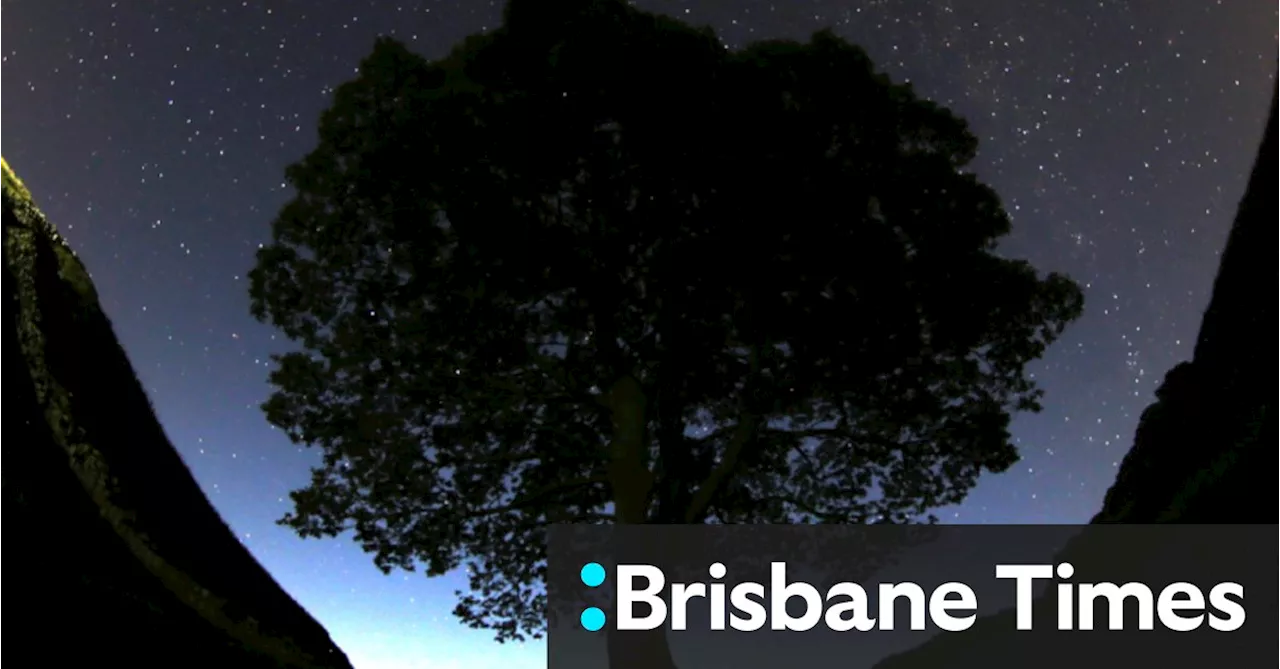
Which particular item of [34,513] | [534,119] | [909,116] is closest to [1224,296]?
[909,116]

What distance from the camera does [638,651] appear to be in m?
16.3

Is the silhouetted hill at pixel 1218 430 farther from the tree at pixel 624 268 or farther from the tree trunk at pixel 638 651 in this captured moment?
the tree trunk at pixel 638 651

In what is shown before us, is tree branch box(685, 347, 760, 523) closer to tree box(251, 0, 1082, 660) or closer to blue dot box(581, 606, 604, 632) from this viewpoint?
tree box(251, 0, 1082, 660)

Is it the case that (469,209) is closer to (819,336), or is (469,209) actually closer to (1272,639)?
(819,336)

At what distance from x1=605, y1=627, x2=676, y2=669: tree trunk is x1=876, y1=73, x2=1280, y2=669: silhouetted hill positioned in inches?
329

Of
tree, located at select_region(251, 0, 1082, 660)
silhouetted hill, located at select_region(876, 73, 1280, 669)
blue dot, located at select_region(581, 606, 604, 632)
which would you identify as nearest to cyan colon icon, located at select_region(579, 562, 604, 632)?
blue dot, located at select_region(581, 606, 604, 632)

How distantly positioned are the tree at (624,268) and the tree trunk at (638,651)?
6.66 feet

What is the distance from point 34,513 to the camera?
12.2m

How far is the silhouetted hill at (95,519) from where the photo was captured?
10.8 metres

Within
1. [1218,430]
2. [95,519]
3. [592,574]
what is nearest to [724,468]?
[592,574]

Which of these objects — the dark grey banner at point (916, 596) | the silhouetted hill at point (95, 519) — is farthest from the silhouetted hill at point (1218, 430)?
the silhouetted hill at point (95, 519)

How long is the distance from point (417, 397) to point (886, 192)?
9242mm

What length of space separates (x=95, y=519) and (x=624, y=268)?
9.67 m

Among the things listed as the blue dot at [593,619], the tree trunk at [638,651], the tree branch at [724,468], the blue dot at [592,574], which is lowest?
the tree trunk at [638,651]
